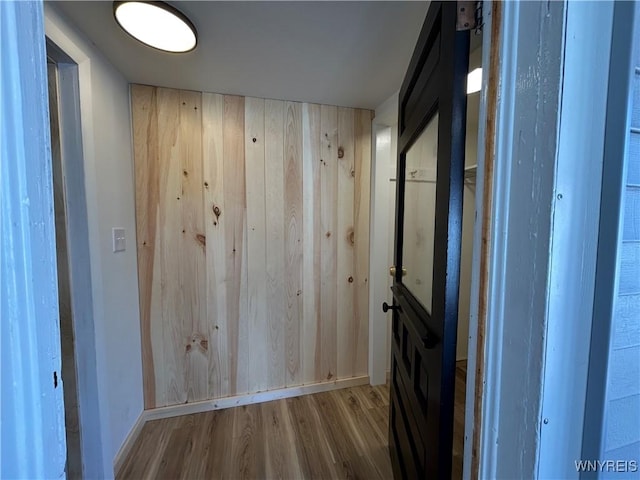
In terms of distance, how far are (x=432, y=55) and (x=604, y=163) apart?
0.62 meters

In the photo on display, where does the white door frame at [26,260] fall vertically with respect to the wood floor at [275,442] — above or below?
above

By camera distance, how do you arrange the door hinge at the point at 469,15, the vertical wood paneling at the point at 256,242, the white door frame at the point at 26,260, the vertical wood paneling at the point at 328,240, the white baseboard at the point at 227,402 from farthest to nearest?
the vertical wood paneling at the point at 328,240 → the vertical wood paneling at the point at 256,242 → the white baseboard at the point at 227,402 → the door hinge at the point at 469,15 → the white door frame at the point at 26,260

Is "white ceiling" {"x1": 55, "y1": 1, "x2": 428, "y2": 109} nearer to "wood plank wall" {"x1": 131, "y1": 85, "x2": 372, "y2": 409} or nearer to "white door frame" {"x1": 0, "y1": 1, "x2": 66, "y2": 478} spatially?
"wood plank wall" {"x1": 131, "y1": 85, "x2": 372, "y2": 409}

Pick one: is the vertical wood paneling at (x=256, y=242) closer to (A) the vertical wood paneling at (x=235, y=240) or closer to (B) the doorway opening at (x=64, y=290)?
(A) the vertical wood paneling at (x=235, y=240)

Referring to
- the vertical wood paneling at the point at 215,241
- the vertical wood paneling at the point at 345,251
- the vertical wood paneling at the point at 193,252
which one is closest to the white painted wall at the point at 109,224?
the vertical wood paneling at the point at 193,252

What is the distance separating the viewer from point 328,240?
1972 mm

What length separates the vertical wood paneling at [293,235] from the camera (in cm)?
184

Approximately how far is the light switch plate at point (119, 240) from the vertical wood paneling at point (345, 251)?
1384 millimetres

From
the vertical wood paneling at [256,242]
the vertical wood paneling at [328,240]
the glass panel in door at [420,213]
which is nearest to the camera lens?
A: the glass panel in door at [420,213]

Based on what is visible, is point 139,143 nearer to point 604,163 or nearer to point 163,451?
point 163,451

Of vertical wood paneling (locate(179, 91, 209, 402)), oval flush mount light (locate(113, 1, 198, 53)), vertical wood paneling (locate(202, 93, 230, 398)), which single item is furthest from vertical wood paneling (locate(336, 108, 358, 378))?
oval flush mount light (locate(113, 1, 198, 53))

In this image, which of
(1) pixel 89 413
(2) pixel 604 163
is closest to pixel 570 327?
(2) pixel 604 163

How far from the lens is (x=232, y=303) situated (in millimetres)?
1819

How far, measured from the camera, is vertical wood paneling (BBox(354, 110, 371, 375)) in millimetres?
1972
